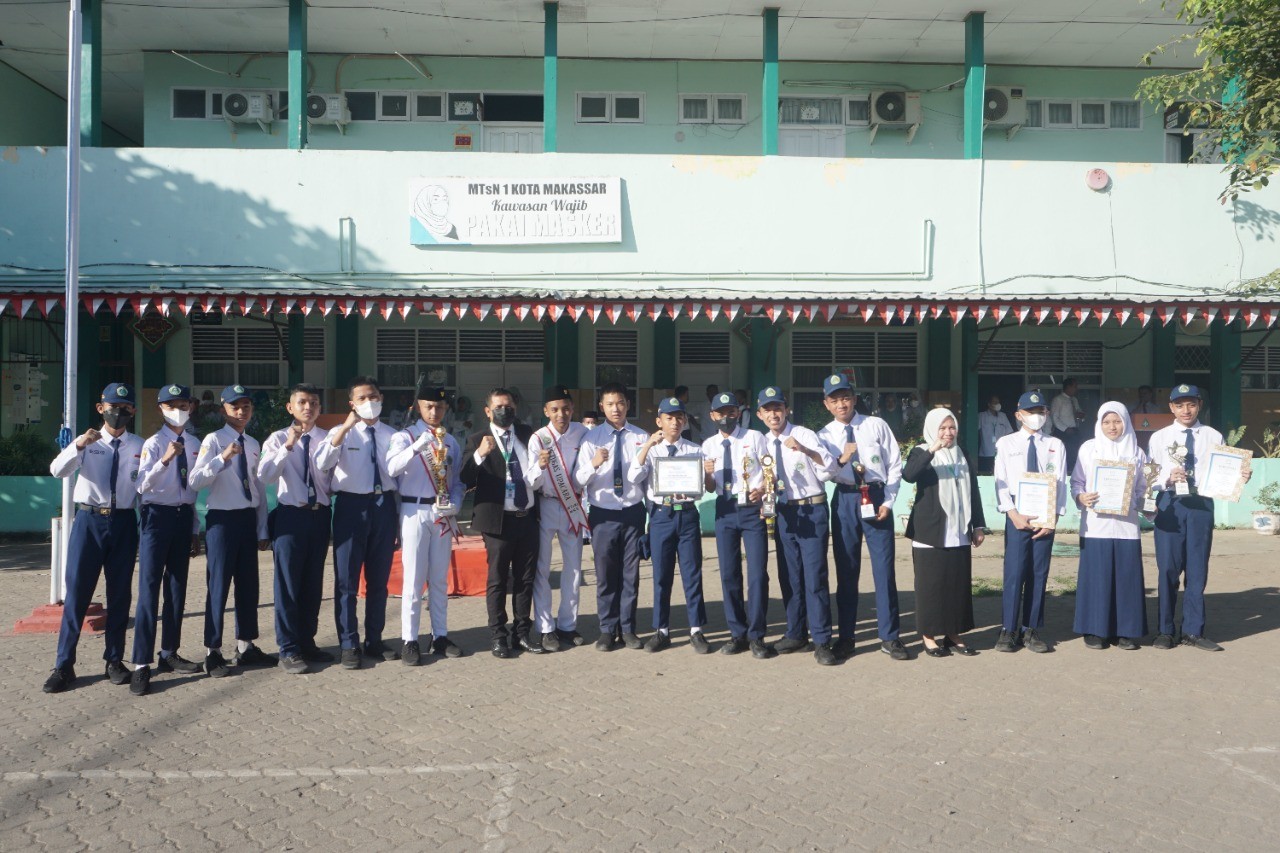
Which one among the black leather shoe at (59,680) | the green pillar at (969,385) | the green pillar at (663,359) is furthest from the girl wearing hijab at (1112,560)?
the green pillar at (663,359)

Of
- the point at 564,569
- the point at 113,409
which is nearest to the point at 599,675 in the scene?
the point at 564,569

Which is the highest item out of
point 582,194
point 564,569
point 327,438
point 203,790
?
point 582,194

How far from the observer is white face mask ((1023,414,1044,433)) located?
753 cm

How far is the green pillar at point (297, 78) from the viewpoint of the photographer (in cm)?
1356

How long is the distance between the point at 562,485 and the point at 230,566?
2225 mm

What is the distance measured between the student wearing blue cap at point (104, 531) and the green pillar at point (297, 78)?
7740 millimetres

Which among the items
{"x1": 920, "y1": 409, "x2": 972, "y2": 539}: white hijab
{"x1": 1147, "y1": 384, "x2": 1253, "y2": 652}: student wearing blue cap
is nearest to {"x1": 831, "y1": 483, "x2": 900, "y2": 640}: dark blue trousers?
{"x1": 920, "y1": 409, "x2": 972, "y2": 539}: white hijab

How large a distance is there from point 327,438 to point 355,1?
30.1 feet

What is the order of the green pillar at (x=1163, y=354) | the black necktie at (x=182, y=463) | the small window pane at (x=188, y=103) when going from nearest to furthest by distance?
the black necktie at (x=182, y=463) → the small window pane at (x=188, y=103) → the green pillar at (x=1163, y=354)

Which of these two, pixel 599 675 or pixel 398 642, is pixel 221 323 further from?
pixel 599 675

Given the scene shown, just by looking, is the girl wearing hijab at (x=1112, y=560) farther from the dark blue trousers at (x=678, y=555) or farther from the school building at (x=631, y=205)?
the school building at (x=631, y=205)

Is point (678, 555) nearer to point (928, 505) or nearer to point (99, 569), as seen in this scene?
point (928, 505)

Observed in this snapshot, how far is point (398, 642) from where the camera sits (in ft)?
25.5

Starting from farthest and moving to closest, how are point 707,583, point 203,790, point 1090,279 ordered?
point 1090,279 < point 707,583 < point 203,790
